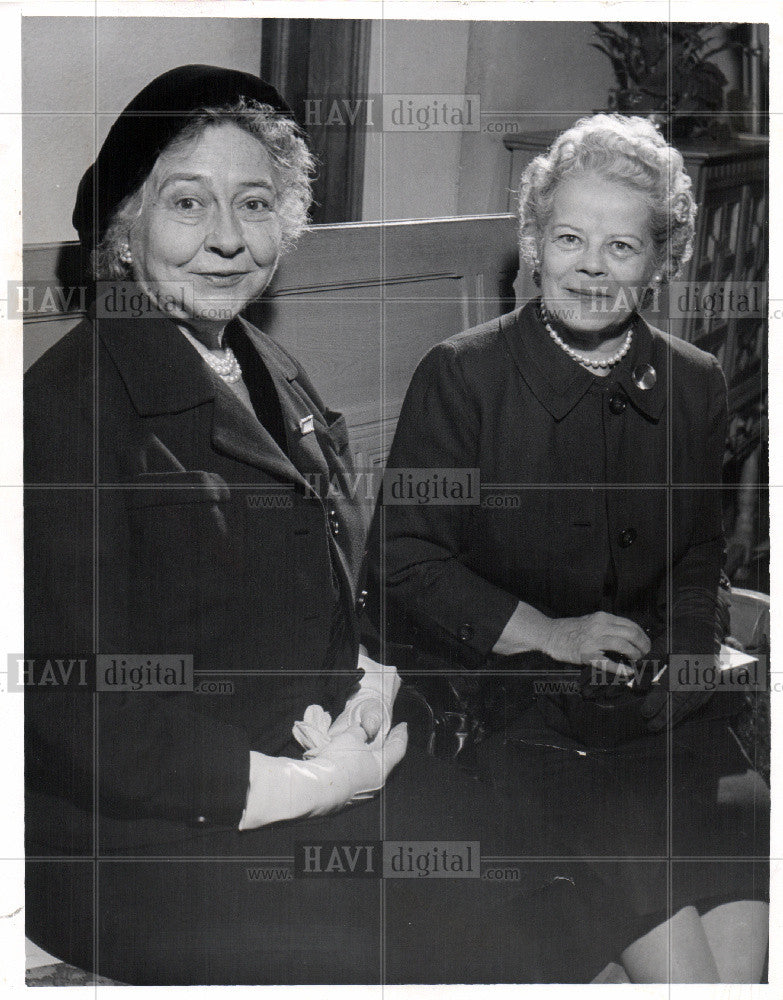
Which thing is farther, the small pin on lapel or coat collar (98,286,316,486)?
the small pin on lapel

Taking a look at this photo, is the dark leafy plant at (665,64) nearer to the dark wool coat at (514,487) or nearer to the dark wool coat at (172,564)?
the dark wool coat at (514,487)

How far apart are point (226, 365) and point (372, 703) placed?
71cm

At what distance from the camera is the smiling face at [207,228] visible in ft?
7.12

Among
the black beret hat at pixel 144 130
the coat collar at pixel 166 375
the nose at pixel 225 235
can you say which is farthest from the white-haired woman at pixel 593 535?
the black beret hat at pixel 144 130

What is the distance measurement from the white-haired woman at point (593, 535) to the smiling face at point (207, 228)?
0.40 meters

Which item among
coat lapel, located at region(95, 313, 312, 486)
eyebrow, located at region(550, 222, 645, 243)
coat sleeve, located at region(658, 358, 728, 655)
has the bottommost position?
coat sleeve, located at region(658, 358, 728, 655)

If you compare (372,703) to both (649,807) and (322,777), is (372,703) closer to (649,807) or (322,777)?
(322,777)

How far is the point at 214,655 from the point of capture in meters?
2.24

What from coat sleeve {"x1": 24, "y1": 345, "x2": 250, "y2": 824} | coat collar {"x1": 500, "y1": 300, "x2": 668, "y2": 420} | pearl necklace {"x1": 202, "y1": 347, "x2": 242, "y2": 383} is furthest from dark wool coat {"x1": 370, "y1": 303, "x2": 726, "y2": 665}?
coat sleeve {"x1": 24, "y1": 345, "x2": 250, "y2": 824}

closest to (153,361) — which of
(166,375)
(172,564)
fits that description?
(166,375)

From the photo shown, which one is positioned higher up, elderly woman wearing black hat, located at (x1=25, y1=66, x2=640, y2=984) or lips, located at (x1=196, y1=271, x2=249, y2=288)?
lips, located at (x1=196, y1=271, x2=249, y2=288)

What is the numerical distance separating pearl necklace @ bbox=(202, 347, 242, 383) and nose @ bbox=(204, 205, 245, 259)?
18 cm

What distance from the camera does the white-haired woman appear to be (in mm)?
2270

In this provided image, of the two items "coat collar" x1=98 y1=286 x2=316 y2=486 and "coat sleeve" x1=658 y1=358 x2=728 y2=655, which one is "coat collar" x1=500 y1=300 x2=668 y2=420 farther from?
"coat collar" x1=98 y1=286 x2=316 y2=486
